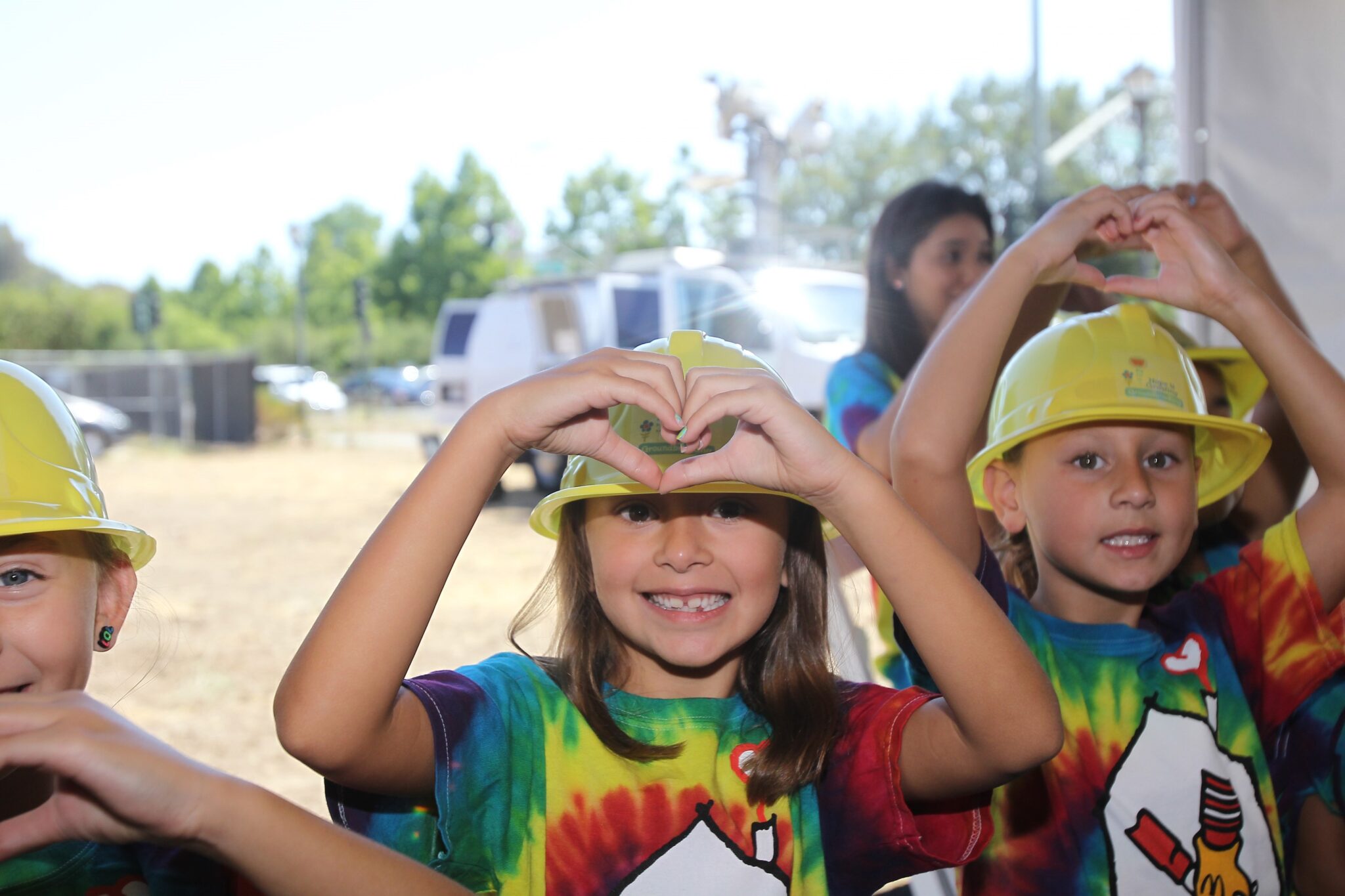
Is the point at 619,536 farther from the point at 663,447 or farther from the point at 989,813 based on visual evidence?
the point at 989,813

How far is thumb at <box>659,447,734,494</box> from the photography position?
4.93 ft

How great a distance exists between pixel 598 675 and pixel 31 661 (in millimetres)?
791

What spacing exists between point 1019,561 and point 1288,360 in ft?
2.20

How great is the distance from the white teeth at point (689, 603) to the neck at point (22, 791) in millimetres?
847

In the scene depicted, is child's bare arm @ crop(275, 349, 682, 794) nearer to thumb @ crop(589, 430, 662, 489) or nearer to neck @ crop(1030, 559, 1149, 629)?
thumb @ crop(589, 430, 662, 489)

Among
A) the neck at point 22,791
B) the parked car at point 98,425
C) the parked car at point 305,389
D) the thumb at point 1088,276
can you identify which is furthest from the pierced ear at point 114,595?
the parked car at point 305,389

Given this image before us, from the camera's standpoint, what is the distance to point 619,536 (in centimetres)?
175

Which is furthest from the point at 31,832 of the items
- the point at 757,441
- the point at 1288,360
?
the point at 1288,360

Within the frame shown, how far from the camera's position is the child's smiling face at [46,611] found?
58.5 inches

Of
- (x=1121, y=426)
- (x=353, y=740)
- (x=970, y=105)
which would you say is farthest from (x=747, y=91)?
(x=970, y=105)

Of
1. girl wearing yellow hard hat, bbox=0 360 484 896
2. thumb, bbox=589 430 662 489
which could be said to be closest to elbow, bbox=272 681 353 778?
girl wearing yellow hard hat, bbox=0 360 484 896

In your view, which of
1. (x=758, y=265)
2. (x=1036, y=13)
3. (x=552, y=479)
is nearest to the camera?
(x=1036, y=13)

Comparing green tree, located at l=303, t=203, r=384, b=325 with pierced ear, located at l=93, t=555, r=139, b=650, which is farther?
green tree, located at l=303, t=203, r=384, b=325

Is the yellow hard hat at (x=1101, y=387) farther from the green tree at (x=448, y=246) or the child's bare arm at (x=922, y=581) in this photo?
the green tree at (x=448, y=246)
